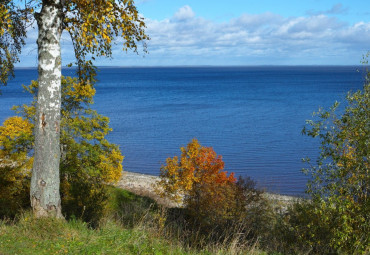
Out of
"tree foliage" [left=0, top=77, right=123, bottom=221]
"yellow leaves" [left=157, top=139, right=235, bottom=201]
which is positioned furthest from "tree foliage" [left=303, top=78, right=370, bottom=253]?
"yellow leaves" [left=157, top=139, right=235, bottom=201]

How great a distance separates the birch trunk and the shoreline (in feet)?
60.7

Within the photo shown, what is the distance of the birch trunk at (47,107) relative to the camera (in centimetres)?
943

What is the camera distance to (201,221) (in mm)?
25156

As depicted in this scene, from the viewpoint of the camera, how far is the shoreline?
28847 millimetres

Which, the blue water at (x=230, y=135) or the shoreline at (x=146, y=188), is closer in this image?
the shoreline at (x=146, y=188)

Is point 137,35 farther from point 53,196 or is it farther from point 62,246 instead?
point 62,246

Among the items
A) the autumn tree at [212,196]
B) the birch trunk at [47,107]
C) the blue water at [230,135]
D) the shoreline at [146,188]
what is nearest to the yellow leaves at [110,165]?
the autumn tree at [212,196]

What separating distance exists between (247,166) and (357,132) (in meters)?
31.0

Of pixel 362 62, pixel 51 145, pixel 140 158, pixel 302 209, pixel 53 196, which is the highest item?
pixel 362 62

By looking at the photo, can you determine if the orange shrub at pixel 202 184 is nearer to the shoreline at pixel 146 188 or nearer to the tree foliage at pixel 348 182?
the shoreline at pixel 146 188

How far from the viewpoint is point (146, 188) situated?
33.6 meters

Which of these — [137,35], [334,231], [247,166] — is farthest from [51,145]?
[247,166]

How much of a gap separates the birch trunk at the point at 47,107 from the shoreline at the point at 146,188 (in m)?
18.5

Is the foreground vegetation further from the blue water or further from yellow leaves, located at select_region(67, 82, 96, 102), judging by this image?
the blue water
